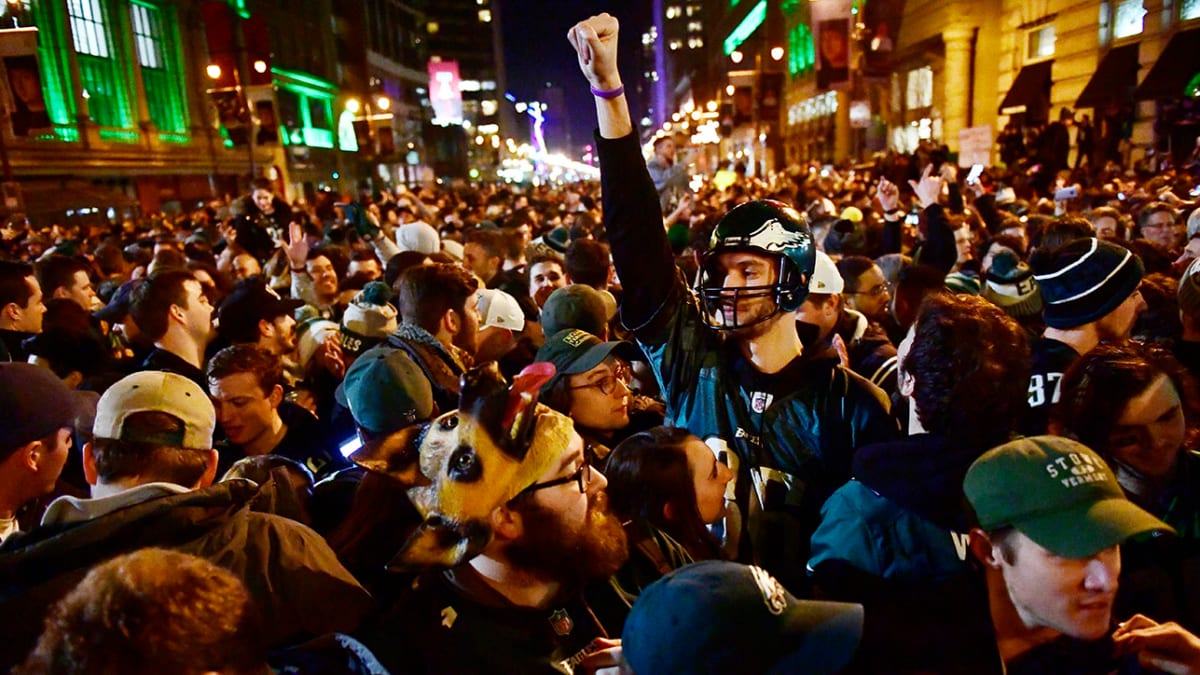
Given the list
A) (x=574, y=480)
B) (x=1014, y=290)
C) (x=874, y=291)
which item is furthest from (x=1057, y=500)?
(x=874, y=291)

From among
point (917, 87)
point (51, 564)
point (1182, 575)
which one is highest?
point (917, 87)

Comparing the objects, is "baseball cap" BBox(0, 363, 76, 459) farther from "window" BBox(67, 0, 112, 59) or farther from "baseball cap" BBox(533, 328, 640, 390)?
"window" BBox(67, 0, 112, 59)

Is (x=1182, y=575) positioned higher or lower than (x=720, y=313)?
lower

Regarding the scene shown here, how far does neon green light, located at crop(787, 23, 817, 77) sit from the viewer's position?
53.3 meters

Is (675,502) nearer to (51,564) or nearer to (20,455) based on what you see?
(51,564)

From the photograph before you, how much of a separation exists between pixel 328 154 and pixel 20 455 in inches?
2624

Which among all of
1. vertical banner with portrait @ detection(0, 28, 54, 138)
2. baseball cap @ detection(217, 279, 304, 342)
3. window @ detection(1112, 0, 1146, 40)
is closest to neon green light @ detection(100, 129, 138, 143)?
vertical banner with portrait @ detection(0, 28, 54, 138)

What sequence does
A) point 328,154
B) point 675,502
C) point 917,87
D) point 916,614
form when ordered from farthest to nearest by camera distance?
1. point 328,154
2. point 917,87
3. point 675,502
4. point 916,614

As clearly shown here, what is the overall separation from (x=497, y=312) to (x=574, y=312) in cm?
108

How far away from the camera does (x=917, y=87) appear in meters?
38.9

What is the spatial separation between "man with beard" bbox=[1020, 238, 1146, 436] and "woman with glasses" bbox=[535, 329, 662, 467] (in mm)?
1801

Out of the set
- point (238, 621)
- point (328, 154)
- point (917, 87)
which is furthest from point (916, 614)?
point (328, 154)

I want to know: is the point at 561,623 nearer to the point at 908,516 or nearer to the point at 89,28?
the point at 908,516

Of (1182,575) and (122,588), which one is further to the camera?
(1182,575)
